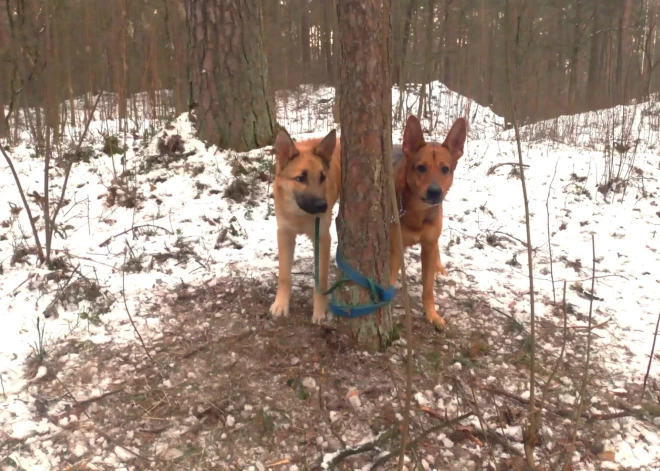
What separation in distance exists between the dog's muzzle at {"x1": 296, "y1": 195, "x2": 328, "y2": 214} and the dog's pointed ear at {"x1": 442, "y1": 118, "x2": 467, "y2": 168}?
0.95 metres

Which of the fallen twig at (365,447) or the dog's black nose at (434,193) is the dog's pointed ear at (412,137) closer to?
the dog's black nose at (434,193)

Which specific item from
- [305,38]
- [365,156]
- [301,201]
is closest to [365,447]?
[365,156]

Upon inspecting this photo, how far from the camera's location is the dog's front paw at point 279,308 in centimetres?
280

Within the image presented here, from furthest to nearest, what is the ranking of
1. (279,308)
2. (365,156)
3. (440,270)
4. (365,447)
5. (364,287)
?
(440,270)
(279,308)
(364,287)
(365,156)
(365,447)

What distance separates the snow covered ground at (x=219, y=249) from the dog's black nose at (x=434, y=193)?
2.60 feet

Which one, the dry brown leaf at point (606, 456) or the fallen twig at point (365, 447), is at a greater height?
the fallen twig at point (365, 447)

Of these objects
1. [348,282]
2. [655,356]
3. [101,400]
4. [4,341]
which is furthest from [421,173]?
[4,341]

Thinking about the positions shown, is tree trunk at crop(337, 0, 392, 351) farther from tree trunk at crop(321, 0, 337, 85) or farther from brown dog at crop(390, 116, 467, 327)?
tree trunk at crop(321, 0, 337, 85)

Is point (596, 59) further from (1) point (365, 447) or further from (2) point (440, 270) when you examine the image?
(1) point (365, 447)

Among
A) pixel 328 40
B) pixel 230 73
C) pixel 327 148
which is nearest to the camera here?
pixel 327 148

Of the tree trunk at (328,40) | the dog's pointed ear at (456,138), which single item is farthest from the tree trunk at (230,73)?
the tree trunk at (328,40)

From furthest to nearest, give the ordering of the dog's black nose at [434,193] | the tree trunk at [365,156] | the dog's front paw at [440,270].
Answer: the dog's front paw at [440,270], the dog's black nose at [434,193], the tree trunk at [365,156]

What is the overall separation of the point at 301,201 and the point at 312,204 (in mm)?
91

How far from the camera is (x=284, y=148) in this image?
2920mm
